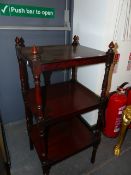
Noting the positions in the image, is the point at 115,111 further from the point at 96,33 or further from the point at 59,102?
the point at 96,33

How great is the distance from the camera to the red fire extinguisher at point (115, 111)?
1470 mm

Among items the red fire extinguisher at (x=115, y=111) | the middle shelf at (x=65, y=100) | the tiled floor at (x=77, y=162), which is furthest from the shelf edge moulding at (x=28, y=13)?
the tiled floor at (x=77, y=162)

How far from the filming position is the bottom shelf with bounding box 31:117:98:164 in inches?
47.4

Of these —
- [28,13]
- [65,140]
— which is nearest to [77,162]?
[65,140]

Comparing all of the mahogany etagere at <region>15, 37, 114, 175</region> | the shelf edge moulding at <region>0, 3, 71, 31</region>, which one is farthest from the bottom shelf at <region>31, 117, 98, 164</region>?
the shelf edge moulding at <region>0, 3, 71, 31</region>

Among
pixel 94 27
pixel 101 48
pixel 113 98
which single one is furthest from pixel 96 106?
pixel 94 27

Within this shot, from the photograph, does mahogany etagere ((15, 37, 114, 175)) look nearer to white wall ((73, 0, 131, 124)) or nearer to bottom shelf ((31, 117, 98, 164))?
bottom shelf ((31, 117, 98, 164))

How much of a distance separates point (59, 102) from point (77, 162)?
1.97 feet

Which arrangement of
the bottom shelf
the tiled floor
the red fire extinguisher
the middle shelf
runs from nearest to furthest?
the middle shelf
the bottom shelf
the tiled floor
the red fire extinguisher

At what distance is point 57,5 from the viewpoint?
55.8 inches

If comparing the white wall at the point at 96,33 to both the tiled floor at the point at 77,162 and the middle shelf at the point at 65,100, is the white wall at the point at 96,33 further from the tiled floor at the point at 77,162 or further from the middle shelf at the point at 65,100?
the tiled floor at the point at 77,162

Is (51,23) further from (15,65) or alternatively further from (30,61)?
(30,61)

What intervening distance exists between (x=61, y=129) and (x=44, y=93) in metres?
0.38

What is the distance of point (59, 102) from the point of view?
1.18 meters
